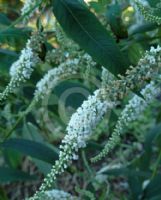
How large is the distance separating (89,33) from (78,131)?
9.9 inches

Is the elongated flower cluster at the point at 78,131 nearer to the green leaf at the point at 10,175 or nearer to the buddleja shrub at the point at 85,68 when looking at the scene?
the buddleja shrub at the point at 85,68

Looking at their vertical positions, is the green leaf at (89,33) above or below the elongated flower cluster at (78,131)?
above

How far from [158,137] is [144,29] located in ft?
2.39

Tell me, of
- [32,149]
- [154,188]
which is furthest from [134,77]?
[154,188]

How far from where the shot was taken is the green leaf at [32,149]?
1.57m

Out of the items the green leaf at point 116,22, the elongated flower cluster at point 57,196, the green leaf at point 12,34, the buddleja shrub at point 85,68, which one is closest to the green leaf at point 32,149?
the buddleja shrub at point 85,68

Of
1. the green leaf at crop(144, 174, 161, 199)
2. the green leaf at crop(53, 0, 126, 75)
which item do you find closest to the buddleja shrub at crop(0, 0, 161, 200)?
the green leaf at crop(53, 0, 126, 75)

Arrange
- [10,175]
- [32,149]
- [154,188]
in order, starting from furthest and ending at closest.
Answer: [154,188]
[10,175]
[32,149]

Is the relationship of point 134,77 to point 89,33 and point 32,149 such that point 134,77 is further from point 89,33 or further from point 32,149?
point 32,149

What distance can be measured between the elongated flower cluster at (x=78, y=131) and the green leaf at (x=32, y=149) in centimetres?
49

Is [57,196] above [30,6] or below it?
below

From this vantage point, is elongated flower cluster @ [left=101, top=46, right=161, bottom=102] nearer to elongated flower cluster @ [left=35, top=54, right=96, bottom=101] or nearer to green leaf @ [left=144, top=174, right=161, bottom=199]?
elongated flower cluster @ [left=35, top=54, right=96, bottom=101]

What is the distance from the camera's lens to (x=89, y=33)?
1165mm

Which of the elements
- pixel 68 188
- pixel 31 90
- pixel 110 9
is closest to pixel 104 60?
pixel 110 9
